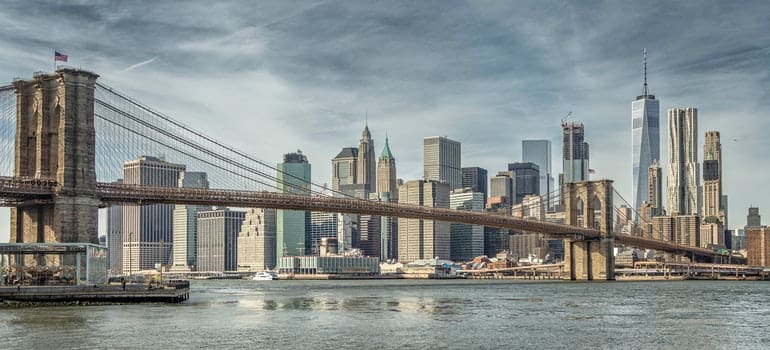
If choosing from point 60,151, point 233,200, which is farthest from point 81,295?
point 233,200

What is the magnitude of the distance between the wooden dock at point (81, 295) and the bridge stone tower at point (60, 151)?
7.14 metres

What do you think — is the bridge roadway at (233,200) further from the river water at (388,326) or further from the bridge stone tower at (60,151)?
the river water at (388,326)

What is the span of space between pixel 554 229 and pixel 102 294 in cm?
6860

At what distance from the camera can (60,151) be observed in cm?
6394

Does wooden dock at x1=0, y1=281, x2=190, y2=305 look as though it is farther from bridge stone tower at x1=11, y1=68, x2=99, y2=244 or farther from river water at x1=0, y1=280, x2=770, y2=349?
bridge stone tower at x1=11, y1=68, x2=99, y2=244

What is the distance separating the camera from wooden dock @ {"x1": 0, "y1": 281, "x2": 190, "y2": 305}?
5506cm

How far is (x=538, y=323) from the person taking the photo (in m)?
47.9

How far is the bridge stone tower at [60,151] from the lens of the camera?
208 feet

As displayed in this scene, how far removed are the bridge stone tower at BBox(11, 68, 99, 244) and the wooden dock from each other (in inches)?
281

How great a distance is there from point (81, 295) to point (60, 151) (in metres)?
12.4

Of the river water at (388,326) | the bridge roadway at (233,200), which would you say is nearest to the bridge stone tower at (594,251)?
the bridge roadway at (233,200)

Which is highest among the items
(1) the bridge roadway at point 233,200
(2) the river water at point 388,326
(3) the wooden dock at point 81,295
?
(1) the bridge roadway at point 233,200

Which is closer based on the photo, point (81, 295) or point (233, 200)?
point (81, 295)

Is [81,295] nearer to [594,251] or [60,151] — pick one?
[60,151]
